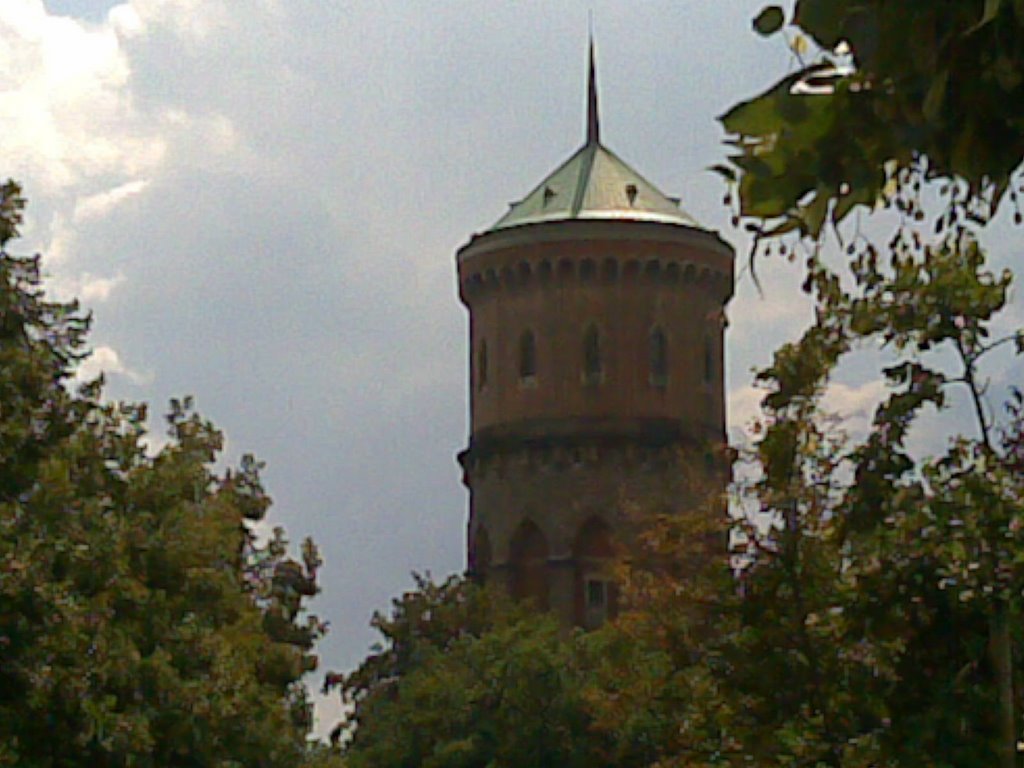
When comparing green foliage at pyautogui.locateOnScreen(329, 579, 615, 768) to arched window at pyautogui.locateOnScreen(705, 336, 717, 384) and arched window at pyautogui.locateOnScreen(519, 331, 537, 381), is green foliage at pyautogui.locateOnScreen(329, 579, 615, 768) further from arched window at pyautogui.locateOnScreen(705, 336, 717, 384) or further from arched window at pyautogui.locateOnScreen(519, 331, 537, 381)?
arched window at pyautogui.locateOnScreen(705, 336, 717, 384)

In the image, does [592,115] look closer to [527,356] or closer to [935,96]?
[527,356]

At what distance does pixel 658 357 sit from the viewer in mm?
67375

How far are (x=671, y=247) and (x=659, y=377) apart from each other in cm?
386

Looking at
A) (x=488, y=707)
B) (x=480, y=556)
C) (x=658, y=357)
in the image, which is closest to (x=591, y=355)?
(x=658, y=357)

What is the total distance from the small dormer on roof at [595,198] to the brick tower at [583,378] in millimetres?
72

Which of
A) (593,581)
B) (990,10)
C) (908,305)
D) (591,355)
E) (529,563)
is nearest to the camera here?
(990,10)

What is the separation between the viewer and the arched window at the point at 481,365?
68.9 m

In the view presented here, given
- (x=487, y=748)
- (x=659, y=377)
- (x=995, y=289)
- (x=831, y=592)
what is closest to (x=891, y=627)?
(x=831, y=592)

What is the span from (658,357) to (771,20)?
62198mm

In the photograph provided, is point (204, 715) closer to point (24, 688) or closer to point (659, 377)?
point (24, 688)

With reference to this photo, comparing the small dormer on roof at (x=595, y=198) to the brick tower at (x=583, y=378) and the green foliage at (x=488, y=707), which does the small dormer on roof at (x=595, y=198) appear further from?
the green foliage at (x=488, y=707)

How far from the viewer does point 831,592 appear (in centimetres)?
2053

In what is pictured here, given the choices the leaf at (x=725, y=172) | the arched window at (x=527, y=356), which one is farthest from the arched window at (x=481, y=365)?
the leaf at (x=725, y=172)

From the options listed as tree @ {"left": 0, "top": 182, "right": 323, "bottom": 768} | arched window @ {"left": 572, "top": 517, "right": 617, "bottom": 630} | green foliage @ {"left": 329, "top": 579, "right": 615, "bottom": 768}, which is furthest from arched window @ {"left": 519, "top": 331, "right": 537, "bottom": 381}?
tree @ {"left": 0, "top": 182, "right": 323, "bottom": 768}
